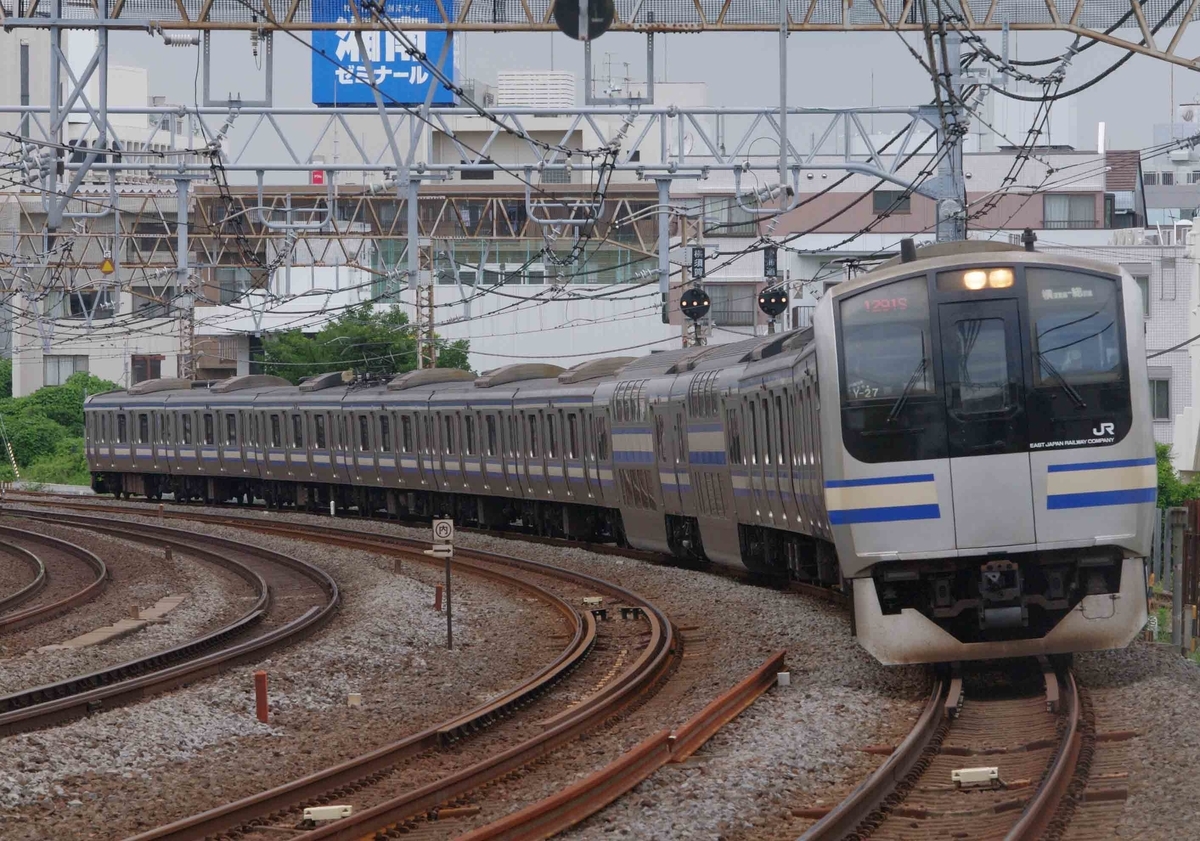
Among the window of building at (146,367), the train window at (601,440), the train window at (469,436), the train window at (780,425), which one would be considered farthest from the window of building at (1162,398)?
the window of building at (146,367)

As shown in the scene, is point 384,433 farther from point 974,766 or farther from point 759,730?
point 974,766

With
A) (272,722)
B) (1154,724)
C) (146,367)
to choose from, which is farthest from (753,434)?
(146,367)

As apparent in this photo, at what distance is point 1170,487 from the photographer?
3650cm

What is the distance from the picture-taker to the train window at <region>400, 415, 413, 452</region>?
3238cm

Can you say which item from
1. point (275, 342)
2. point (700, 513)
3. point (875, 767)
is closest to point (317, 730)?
point (875, 767)

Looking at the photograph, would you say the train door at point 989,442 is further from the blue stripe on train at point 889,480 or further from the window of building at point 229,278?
the window of building at point 229,278

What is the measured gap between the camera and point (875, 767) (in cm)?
920

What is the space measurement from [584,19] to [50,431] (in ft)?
164

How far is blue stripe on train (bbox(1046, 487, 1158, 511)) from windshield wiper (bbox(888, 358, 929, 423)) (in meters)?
1.02

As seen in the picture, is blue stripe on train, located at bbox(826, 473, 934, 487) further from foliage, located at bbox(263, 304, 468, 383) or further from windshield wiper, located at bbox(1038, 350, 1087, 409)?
foliage, located at bbox(263, 304, 468, 383)

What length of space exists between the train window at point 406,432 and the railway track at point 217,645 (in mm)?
5655

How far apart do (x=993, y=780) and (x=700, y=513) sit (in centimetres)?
1163

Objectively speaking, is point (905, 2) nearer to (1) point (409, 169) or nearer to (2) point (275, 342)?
(1) point (409, 169)

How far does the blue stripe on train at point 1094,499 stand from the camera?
11.0 meters
